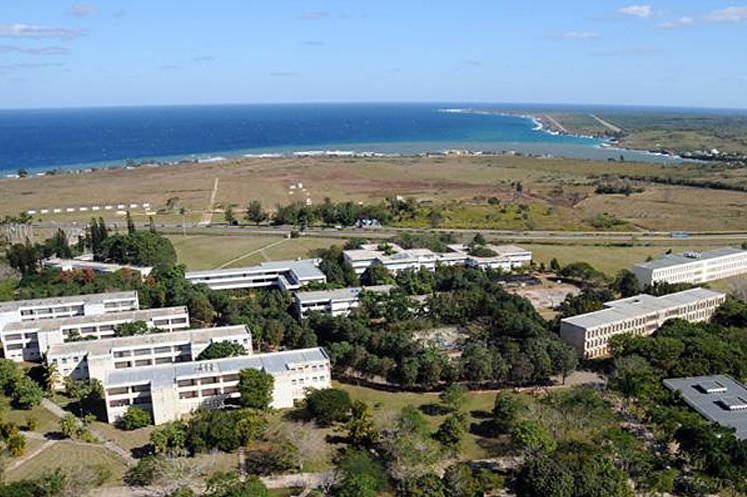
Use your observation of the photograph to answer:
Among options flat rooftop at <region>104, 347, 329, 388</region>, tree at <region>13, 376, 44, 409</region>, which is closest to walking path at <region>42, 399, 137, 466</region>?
tree at <region>13, 376, 44, 409</region>

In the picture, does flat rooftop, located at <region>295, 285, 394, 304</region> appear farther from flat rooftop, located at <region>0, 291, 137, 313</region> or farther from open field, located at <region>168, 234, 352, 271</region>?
open field, located at <region>168, 234, 352, 271</region>

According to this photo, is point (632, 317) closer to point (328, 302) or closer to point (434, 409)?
point (434, 409)

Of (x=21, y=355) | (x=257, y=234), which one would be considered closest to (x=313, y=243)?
(x=257, y=234)

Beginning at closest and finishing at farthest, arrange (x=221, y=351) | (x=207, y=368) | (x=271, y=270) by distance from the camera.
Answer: (x=207, y=368), (x=221, y=351), (x=271, y=270)

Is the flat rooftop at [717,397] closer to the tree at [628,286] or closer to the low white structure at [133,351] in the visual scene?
the tree at [628,286]

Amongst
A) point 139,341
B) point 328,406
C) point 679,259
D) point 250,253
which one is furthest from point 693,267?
point 139,341

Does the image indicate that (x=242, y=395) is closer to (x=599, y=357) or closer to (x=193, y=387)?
(x=193, y=387)
